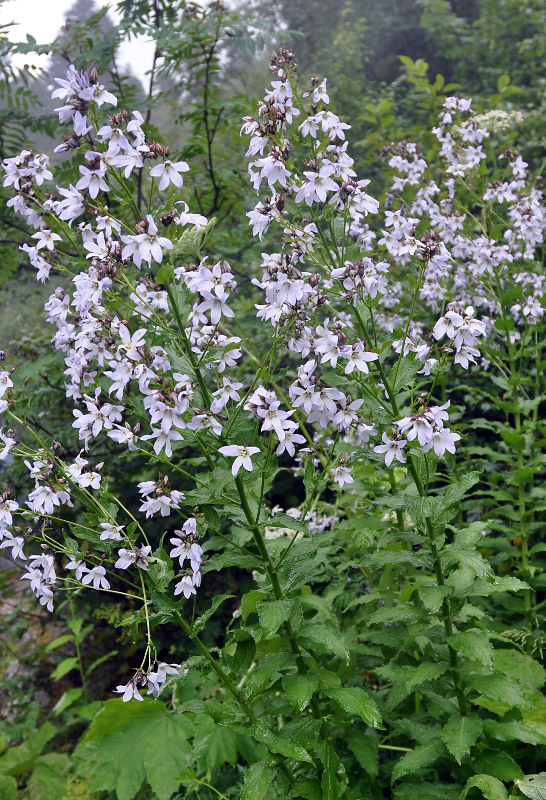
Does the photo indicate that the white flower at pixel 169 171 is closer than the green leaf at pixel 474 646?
Yes

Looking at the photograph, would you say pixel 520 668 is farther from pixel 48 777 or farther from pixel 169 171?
pixel 48 777

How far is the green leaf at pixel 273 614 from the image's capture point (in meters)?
1.82

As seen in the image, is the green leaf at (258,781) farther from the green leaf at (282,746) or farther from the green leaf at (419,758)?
the green leaf at (419,758)

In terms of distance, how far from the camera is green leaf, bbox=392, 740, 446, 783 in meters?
2.11

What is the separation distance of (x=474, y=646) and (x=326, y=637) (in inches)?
17.1

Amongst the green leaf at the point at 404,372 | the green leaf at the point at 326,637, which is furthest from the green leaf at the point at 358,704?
the green leaf at the point at 404,372

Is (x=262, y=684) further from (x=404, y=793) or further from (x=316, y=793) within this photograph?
(x=404, y=793)

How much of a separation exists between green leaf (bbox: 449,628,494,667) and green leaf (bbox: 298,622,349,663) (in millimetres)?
341

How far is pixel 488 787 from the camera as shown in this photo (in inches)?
78.5

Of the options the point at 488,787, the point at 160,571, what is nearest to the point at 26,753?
the point at 160,571

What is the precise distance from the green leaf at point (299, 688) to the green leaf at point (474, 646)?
438 mm

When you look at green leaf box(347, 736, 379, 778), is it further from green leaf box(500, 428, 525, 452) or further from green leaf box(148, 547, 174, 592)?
green leaf box(500, 428, 525, 452)

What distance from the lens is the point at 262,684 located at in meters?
2.09

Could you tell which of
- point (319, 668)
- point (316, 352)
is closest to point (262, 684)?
point (319, 668)
